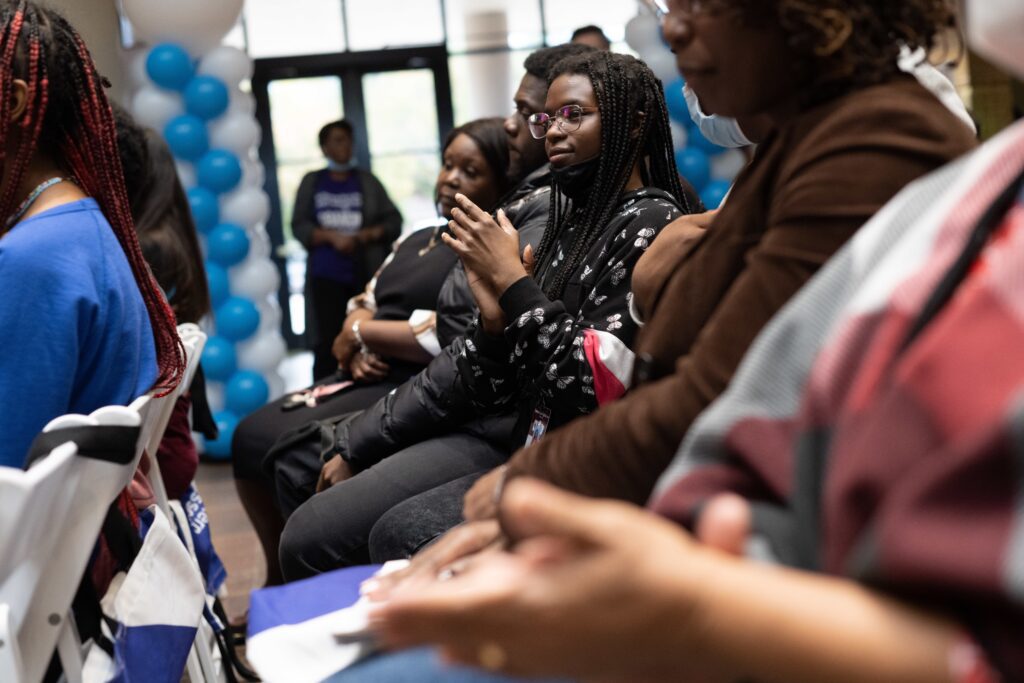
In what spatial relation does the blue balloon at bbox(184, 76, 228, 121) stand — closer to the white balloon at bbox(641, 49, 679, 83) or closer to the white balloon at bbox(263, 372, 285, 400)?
the white balloon at bbox(263, 372, 285, 400)

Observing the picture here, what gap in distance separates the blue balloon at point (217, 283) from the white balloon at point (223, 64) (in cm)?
102

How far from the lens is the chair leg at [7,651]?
4.76 feet

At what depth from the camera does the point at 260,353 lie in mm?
6188

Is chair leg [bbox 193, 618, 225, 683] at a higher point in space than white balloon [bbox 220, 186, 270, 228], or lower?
lower

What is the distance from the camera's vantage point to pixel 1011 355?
0.56m

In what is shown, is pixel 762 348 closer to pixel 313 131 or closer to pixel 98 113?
pixel 98 113

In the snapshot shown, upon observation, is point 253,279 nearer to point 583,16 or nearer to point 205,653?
point 205,653

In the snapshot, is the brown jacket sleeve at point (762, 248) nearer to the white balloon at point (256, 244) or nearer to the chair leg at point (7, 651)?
the chair leg at point (7, 651)

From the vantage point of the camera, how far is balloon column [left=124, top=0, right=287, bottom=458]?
5934 millimetres

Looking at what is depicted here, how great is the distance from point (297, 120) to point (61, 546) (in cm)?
879

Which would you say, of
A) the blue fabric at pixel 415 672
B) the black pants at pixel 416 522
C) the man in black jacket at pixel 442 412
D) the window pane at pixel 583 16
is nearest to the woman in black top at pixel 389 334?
the man in black jacket at pixel 442 412

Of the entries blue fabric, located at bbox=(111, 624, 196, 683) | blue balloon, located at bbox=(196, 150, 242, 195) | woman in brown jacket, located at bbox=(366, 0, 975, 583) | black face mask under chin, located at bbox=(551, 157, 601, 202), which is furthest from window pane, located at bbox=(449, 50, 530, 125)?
woman in brown jacket, located at bbox=(366, 0, 975, 583)

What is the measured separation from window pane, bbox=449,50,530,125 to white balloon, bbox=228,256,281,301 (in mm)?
3872

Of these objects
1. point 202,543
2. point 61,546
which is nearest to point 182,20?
point 202,543
